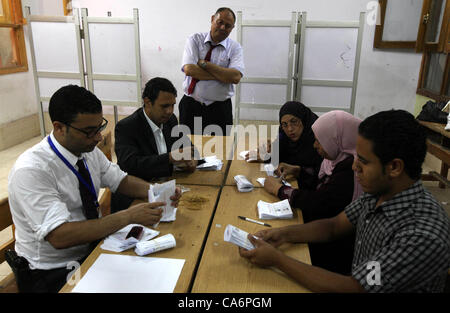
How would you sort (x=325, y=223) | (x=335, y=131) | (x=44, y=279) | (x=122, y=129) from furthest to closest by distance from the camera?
(x=122, y=129), (x=335, y=131), (x=325, y=223), (x=44, y=279)

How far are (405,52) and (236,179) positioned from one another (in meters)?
4.18

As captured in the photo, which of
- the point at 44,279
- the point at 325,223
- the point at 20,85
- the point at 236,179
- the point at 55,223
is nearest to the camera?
the point at 55,223

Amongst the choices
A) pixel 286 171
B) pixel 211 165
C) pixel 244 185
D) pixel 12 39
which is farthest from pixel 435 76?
pixel 12 39

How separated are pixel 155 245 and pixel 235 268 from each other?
13.3 inches

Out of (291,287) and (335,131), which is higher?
(335,131)

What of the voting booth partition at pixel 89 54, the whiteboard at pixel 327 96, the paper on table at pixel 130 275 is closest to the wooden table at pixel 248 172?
the paper on table at pixel 130 275

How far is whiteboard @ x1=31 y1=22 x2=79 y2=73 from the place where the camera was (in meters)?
4.68

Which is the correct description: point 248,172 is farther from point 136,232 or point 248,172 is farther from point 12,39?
point 12,39

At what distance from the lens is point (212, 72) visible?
3473 mm

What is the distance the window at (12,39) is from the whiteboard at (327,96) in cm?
440
